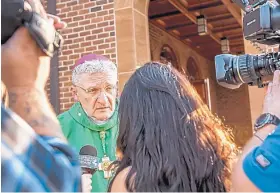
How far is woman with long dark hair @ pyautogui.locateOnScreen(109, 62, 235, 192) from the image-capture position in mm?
1385

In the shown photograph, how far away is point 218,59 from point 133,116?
1.62ft

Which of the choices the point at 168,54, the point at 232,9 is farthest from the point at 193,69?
the point at 232,9

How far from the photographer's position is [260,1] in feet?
4.85

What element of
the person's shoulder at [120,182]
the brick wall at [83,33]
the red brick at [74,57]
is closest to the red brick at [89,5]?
the brick wall at [83,33]

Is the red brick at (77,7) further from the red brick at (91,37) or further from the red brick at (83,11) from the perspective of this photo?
the red brick at (91,37)

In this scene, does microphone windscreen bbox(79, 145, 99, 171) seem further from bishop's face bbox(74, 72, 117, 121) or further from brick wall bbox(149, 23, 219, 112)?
brick wall bbox(149, 23, 219, 112)

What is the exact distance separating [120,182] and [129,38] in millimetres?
3831

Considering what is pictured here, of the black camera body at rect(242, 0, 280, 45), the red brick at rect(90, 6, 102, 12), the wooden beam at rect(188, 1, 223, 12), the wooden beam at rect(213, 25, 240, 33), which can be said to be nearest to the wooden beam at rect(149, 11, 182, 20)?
the wooden beam at rect(188, 1, 223, 12)

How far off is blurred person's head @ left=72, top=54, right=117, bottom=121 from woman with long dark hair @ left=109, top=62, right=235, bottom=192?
4.04ft

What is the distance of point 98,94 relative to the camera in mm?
2805

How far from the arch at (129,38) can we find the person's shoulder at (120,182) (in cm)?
359

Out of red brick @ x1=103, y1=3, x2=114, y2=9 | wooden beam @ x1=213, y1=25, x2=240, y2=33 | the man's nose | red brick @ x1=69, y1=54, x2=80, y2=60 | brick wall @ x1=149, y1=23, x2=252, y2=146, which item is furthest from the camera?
brick wall @ x1=149, y1=23, x2=252, y2=146

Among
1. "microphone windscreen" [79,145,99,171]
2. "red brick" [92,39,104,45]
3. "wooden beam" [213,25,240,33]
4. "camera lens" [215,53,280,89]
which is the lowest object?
"microphone windscreen" [79,145,99,171]

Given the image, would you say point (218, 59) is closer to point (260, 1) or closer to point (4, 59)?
point (260, 1)
